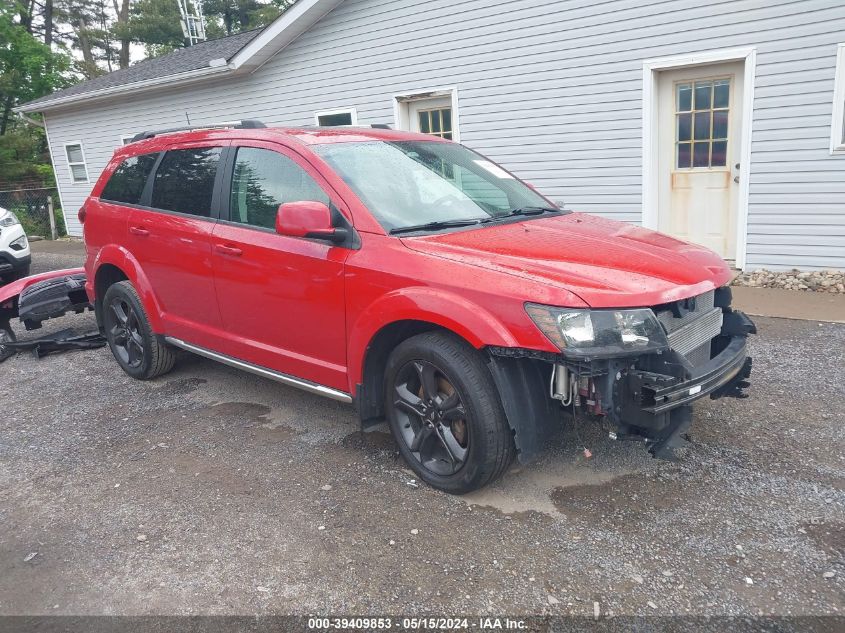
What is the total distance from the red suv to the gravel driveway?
39cm

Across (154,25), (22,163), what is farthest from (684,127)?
(154,25)

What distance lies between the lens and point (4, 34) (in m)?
21.9

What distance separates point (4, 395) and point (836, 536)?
18.4ft

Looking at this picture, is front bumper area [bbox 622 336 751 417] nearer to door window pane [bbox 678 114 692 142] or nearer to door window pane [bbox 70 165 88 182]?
door window pane [bbox 678 114 692 142]

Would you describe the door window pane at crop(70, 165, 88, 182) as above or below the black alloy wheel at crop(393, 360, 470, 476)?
above

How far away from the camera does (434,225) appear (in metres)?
3.63

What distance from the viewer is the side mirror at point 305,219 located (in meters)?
3.44

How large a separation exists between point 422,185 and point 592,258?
1.19 meters

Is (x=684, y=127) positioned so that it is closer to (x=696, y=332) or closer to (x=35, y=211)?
(x=696, y=332)

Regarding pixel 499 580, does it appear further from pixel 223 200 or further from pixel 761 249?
pixel 761 249

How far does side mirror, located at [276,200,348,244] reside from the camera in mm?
3436

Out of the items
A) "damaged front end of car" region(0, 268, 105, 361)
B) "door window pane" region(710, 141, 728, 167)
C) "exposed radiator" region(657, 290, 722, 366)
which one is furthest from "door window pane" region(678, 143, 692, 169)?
"damaged front end of car" region(0, 268, 105, 361)

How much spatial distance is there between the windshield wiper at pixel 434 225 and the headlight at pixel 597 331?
3.12 feet

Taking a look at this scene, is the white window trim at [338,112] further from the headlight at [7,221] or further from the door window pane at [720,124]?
the door window pane at [720,124]
